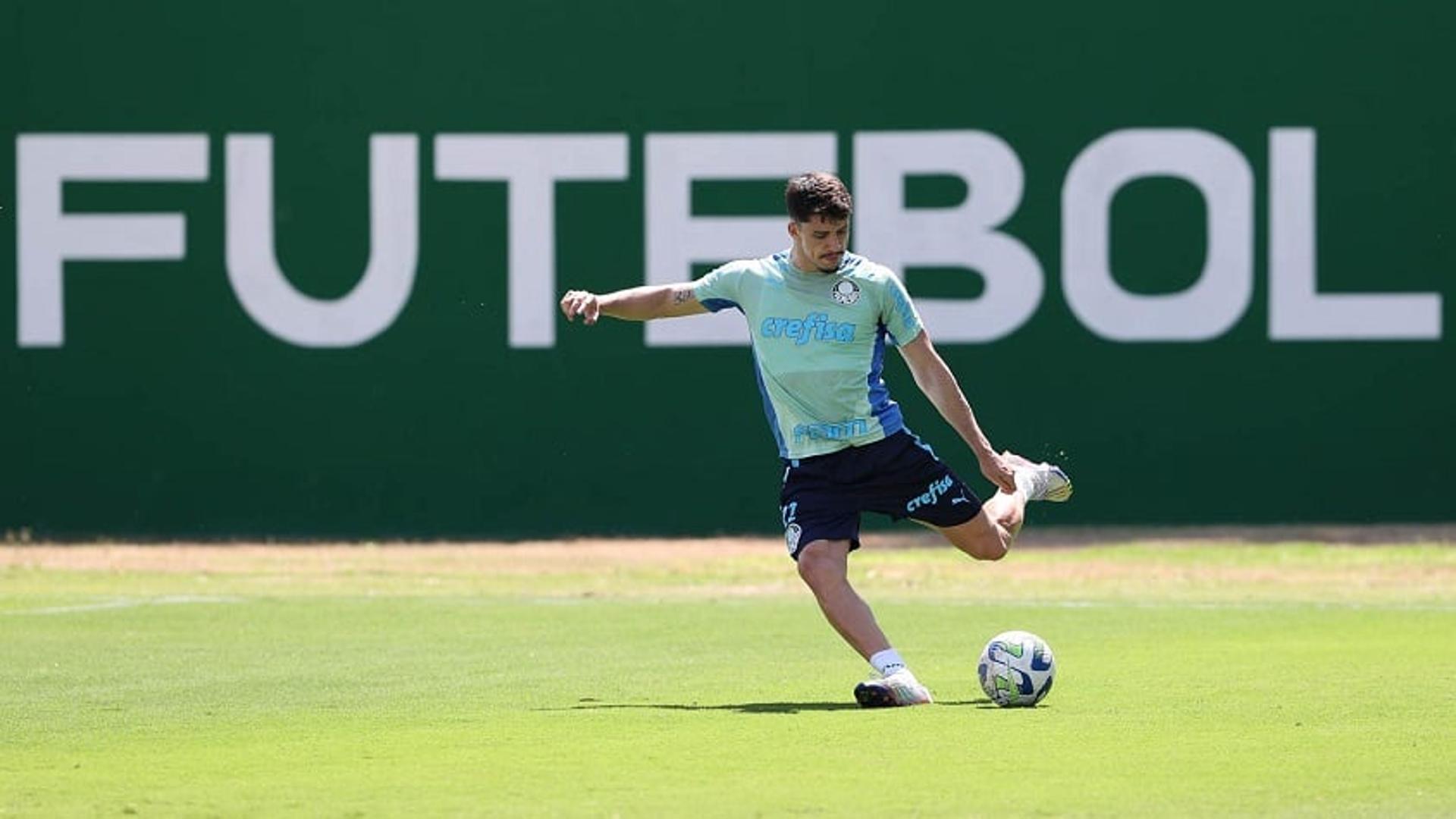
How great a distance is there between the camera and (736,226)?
2005 cm

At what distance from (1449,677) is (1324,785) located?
137 inches

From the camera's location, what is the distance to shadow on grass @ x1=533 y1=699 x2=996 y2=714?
934 cm

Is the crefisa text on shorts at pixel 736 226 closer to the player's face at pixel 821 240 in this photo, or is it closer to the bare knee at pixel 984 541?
the bare knee at pixel 984 541

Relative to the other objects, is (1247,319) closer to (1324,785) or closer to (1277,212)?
(1277,212)

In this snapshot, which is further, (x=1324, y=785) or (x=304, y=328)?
(x=304, y=328)

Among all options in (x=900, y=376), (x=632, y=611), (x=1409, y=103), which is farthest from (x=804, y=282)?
(x=1409, y=103)

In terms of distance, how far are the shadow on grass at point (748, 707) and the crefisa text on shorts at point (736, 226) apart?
10.5 meters

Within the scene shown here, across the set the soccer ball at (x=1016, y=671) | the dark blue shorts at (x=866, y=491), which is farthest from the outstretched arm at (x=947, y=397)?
the soccer ball at (x=1016, y=671)

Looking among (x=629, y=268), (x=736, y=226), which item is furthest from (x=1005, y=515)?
(x=629, y=268)

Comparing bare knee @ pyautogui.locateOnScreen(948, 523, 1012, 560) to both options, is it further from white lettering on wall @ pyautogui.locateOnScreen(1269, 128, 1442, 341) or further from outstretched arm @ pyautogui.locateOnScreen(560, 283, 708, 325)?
white lettering on wall @ pyautogui.locateOnScreen(1269, 128, 1442, 341)

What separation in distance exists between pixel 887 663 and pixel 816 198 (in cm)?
168

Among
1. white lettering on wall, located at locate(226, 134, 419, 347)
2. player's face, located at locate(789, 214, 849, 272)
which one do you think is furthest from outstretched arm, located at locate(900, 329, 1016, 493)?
white lettering on wall, located at locate(226, 134, 419, 347)

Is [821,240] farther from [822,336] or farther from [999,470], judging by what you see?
[999,470]

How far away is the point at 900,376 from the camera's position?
20000mm
